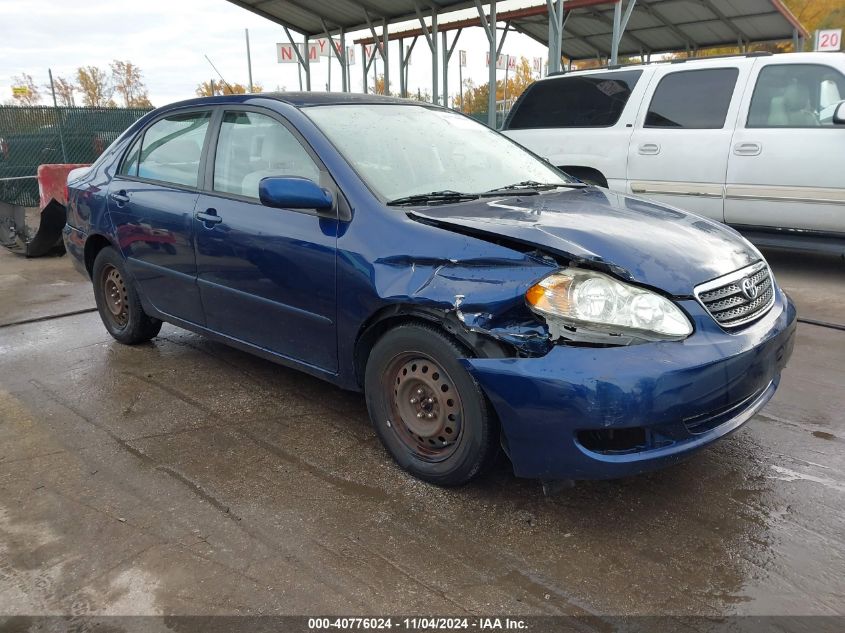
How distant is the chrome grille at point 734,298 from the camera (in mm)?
2617

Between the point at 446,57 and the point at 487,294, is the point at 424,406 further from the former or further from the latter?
the point at 446,57

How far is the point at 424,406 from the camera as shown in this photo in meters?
2.89

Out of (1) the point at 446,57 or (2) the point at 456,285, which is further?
(1) the point at 446,57

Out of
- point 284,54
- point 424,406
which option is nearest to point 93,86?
point 284,54

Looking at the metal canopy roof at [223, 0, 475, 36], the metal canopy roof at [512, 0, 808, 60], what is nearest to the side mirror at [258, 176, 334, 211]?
the metal canopy roof at [223, 0, 475, 36]

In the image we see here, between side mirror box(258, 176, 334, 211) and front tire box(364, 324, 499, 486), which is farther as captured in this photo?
side mirror box(258, 176, 334, 211)

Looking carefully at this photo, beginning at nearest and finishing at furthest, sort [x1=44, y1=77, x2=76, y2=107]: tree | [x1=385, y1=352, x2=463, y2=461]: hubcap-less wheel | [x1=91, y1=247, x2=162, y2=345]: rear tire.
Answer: [x1=385, y1=352, x2=463, y2=461]: hubcap-less wheel, [x1=91, y1=247, x2=162, y2=345]: rear tire, [x1=44, y1=77, x2=76, y2=107]: tree

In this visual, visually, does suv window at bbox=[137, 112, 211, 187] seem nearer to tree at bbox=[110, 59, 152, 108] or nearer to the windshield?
the windshield

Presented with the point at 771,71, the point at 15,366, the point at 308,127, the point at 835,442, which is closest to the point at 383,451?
the point at 308,127

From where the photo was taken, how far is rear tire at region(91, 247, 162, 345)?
4715 millimetres

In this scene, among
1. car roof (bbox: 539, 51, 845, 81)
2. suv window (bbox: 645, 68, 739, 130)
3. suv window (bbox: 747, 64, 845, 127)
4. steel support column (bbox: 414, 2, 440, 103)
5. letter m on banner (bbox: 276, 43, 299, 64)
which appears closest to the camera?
suv window (bbox: 747, 64, 845, 127)

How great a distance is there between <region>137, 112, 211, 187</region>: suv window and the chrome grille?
9.28 ft

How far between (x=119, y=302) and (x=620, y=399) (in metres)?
3.87

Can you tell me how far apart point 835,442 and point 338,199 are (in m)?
2.65
